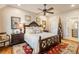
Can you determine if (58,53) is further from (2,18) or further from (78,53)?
(2,18)

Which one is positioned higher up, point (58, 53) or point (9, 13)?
point (9, 13)

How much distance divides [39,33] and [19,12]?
60 cm

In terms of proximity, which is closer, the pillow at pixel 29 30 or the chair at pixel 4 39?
the chair at pixel 4 39

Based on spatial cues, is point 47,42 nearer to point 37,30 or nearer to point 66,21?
point 37,30

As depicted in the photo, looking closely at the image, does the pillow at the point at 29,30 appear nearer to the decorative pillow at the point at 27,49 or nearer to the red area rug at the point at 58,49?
the decorative pillow at the point at 27,49

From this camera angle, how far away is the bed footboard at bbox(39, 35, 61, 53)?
2.19 m

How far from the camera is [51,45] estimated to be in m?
2.28

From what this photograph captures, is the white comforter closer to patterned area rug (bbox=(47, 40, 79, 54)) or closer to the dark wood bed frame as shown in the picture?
the dark wood bed frame

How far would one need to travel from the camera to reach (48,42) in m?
2.28

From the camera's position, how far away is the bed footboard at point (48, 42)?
2.19 m

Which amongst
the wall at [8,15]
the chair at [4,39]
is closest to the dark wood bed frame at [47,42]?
the wall at [8,15]

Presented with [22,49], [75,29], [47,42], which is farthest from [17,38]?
[75,29]
